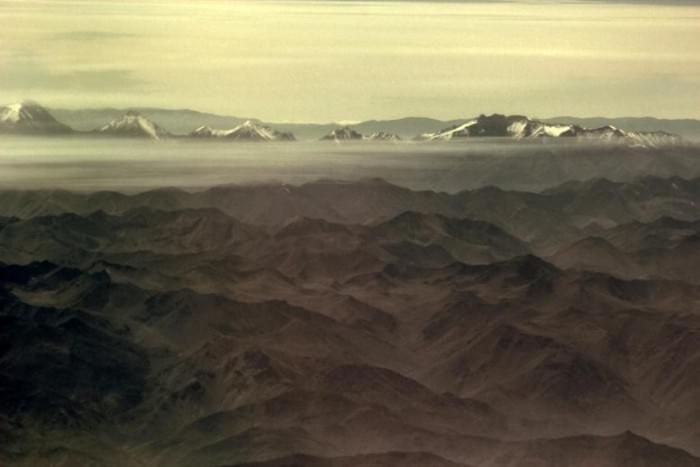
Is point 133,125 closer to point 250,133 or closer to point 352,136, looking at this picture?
point 250,133

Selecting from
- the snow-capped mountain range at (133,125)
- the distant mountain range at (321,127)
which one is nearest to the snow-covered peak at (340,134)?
the distant mountain range at (321,127)

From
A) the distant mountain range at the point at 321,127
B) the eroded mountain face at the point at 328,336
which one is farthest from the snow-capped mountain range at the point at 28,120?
the eroded mountain face at the point at 328,336

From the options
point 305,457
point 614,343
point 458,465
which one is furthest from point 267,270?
point 614,343

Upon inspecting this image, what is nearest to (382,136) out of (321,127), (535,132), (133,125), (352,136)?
(352,136)

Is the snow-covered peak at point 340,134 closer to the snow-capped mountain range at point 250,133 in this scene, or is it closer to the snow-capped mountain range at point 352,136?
the snow-capped mountain range at point 352,136

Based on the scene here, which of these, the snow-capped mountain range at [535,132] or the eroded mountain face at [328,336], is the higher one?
the snow-capped mountain range at [535,132]

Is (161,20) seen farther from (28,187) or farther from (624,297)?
(624,297)

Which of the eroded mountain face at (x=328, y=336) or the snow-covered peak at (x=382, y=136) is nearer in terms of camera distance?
the eroded mountain face at (x=328, y=336)

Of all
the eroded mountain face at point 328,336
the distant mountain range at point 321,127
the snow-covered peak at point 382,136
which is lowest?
the eroded mountain face at point 328,336
